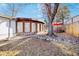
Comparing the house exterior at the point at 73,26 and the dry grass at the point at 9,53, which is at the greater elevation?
the house exterior at the point at 73,26

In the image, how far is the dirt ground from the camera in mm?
1625

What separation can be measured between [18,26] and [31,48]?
327 mm

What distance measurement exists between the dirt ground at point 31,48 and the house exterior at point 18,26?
92mm

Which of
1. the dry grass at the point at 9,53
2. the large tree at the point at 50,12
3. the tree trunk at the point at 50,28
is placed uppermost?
the large tree at the point at 50,12

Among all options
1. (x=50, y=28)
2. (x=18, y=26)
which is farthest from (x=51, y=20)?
(x=18, y=26)

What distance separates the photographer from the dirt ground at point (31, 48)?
1625mm

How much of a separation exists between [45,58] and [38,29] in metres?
0.38

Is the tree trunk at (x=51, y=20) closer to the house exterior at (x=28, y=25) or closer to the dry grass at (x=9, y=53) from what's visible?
the house exterior at (x=28, y=25)

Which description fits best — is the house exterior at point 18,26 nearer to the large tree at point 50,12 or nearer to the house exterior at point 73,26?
the large tree at point 50,12

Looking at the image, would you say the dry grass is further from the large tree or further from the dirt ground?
the large tree

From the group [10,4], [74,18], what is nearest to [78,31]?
[74,18]

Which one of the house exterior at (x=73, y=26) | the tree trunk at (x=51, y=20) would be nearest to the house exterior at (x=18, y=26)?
the tree trunk at (x=51, y=20)

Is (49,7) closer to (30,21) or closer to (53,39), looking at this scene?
(30,21)

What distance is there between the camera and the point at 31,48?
5.41 feet
